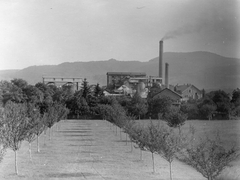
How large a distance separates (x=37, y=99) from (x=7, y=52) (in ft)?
122

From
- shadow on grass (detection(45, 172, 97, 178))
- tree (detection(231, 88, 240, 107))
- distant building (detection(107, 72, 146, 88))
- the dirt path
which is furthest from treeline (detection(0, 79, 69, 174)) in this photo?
tree (detection(231, 88, 240, 107))

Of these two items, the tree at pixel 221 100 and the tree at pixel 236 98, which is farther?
the tree at pixel 221 100

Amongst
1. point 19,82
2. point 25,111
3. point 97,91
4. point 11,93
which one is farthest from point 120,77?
point 25,111

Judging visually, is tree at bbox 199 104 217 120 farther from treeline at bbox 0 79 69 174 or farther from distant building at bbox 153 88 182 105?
treeline at bbox 0 79 69 174

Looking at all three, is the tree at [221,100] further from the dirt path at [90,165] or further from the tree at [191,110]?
the dirt path at [90,165]

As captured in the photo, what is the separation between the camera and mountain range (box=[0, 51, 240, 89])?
119ft

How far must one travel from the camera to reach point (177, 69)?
85.1m

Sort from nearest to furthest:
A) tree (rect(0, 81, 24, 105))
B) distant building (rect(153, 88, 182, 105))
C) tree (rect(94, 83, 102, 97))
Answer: tree (rect(0, 81, 24, 105))
distant building (rect(153, 88, 182, 105))
tree (rect(94, 83, 102, 97))

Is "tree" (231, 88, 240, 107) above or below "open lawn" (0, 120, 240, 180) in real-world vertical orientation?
above

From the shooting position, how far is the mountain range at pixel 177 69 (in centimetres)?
3620

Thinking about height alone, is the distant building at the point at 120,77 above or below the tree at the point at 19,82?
above

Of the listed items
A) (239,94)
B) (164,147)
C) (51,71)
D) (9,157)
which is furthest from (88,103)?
(164,147)

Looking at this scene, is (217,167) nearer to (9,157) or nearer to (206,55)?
(9,157)

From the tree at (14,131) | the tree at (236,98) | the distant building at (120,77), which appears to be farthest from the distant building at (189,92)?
the tree at (14,131)
